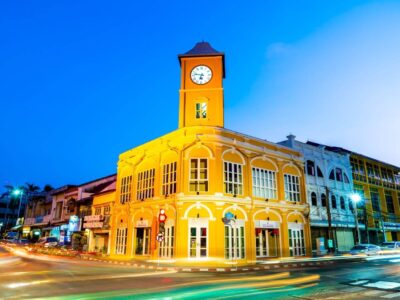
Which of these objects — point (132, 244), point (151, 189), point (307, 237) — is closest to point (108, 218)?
point (132, 244)

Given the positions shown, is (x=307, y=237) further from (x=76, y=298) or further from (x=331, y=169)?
(x=76, y=298)

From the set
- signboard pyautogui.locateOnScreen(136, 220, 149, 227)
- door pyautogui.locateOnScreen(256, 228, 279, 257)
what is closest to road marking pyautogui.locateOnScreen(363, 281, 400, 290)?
door pyautogui.locateOnScreen(256, 228, 279, 257)

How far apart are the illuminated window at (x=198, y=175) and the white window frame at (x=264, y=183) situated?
16.4 ft

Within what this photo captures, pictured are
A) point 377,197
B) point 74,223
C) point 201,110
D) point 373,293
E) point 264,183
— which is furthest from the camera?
point 377,197

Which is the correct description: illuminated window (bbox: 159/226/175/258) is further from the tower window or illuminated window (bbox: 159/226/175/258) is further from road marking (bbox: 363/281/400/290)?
road marking (bbox: 363/281/400/290)

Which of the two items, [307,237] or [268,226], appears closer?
[268,226]

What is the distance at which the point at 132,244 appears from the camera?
28.0 meters

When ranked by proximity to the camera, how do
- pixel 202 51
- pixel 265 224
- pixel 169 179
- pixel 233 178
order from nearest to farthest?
pixel 233 178 → pixel 169 179 → pixel 265 224 → pixel 202 51

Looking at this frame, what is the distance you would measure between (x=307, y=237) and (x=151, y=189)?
15.9 metres

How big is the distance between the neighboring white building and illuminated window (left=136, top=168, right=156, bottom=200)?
51.9 feet

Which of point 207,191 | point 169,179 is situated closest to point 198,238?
point 207,191

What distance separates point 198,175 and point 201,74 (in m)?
10.2

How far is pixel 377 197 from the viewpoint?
151 feet

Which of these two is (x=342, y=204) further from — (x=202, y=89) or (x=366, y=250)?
(x=202, y=89)
